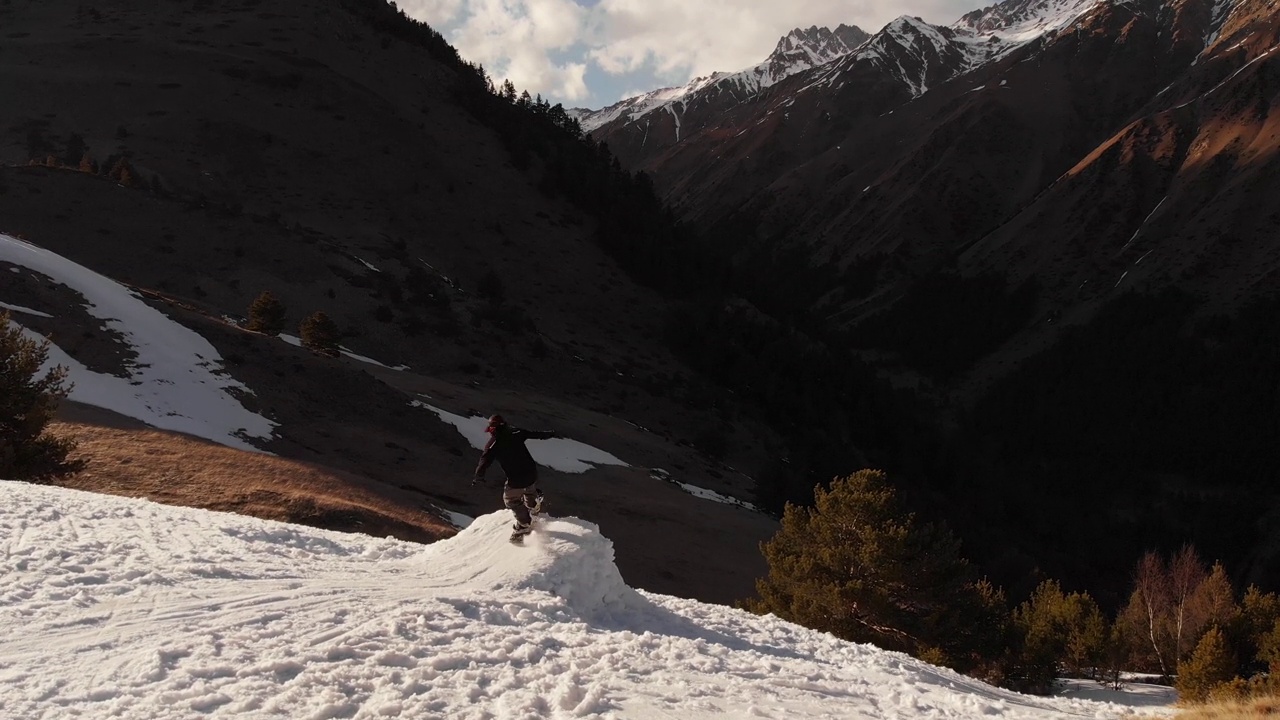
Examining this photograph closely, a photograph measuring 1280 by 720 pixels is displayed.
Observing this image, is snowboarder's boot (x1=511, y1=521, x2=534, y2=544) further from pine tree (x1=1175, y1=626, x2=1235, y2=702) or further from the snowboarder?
pine tree (x1=1175, y1=626, x2=1235, y2=702)

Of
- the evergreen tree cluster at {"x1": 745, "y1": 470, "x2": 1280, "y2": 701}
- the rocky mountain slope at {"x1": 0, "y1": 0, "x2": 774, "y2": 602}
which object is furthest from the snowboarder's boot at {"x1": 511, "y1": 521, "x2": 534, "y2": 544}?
the rocky mountain slope at {"x1": 0, "y1": 0, "x2": 774, "y2": 602}

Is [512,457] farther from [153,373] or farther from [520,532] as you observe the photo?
[153,373]

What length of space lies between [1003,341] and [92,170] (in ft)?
504

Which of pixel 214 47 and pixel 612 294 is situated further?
pixel 214 47

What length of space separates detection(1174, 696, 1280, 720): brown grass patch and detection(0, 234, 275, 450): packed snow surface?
97.9 feet

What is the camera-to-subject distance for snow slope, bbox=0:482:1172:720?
7832 millimetres

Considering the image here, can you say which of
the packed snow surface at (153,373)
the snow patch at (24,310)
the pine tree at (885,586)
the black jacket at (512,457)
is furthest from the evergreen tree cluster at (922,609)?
the snow patch at (24,310)

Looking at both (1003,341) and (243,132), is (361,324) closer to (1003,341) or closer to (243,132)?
(243,132)

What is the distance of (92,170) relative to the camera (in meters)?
73.9

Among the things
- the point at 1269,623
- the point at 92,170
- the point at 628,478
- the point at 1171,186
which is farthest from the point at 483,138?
the point at 1171,186

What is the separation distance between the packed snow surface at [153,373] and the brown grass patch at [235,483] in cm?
314

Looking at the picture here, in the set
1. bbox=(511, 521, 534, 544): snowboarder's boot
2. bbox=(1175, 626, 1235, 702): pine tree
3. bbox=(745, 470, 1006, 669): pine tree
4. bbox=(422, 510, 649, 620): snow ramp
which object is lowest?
bbox=(1175, 626, 1235, 702): pine tree

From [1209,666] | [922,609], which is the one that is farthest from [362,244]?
[1209,666]

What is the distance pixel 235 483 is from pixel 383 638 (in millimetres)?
16095
